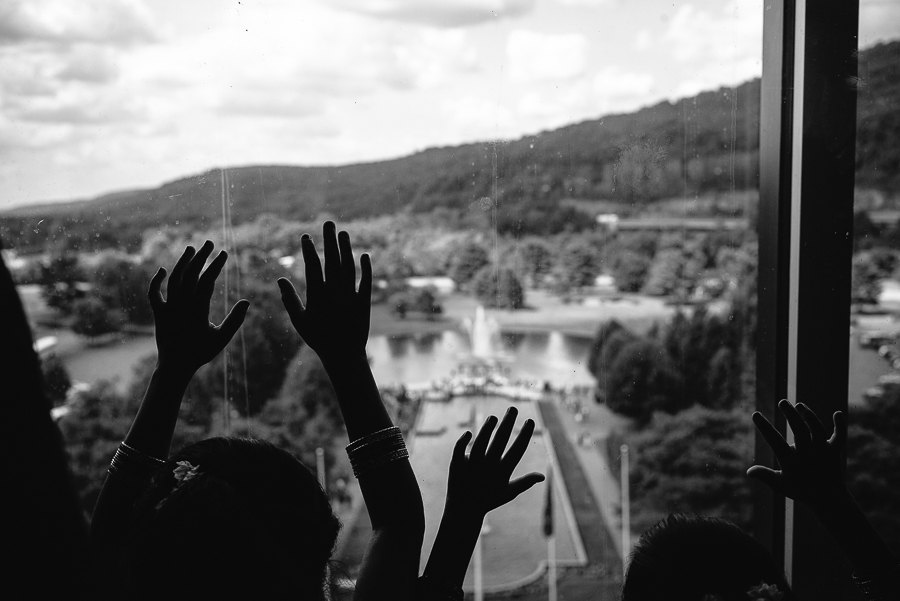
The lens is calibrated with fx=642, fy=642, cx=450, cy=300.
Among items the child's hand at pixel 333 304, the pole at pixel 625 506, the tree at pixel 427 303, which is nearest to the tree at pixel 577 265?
the tree at pixel 427 303

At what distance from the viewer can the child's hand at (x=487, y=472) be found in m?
0.73

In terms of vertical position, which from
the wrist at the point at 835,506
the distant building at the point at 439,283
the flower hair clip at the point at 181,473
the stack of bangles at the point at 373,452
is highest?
the distant building at the point at 439,283

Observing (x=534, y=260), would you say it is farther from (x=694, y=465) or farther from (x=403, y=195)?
(x=694, y=465)

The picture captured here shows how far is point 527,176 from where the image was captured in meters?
1.12

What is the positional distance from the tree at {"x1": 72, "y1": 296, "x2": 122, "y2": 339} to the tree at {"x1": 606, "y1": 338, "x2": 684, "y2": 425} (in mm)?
915

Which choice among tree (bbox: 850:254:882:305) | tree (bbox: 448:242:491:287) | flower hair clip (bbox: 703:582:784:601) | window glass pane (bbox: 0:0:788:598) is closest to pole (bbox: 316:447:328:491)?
window glass pane (bbox: 0:0:788:598)

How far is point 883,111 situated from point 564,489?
0.94 m

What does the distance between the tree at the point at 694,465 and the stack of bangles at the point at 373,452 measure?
0.76 metres

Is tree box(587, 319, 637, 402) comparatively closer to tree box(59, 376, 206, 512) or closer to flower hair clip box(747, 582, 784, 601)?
flower hair clip box(747, 582, 784, 601)

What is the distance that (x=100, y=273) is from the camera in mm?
1091

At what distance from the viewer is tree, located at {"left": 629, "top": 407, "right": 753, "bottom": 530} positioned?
1.28m

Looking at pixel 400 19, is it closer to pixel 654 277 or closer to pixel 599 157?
pixel 599 157

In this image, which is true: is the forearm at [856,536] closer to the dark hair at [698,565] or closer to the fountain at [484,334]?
the dark hair at [698,565]

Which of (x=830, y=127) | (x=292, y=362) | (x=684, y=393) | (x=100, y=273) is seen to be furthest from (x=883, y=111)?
(x=100, y=273)
